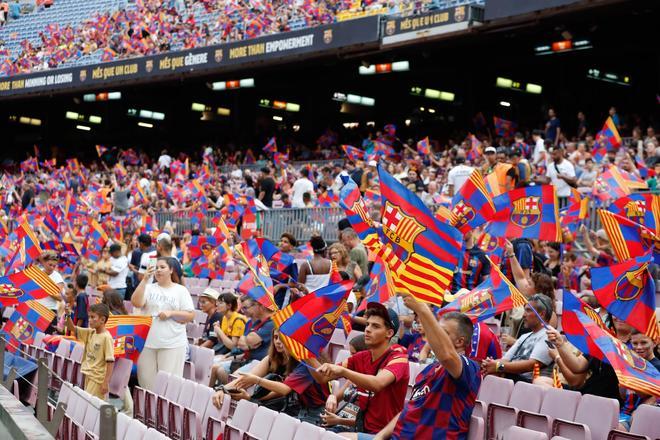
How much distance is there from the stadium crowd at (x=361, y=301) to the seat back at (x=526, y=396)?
9.6 inches

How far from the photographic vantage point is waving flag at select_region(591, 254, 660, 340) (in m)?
7.25

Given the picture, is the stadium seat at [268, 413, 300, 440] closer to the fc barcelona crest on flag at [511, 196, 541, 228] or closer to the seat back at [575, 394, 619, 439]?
the seat back at [575, 394, 619, 439]

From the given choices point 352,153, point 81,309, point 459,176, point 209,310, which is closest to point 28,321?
point 81,309

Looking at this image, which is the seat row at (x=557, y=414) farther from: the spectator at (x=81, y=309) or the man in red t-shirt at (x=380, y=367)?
the spectator at (x=81, y=309)

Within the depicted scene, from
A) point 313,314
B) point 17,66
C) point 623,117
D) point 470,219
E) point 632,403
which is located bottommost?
point 632,403

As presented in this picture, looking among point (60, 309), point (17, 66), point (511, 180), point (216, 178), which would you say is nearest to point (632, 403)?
point (511, 180)

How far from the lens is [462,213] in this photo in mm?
10102

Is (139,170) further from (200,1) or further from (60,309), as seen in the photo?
(60,309)

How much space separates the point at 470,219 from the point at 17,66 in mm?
31342

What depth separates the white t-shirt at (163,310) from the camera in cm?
961

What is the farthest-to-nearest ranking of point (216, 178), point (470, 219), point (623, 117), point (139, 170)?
1. point (139, 170)
2. point (216, 178)
3. point (623, 117)
4. point (470, 219)

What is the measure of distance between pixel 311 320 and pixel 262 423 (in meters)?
0.88

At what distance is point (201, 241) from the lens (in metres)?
17.1

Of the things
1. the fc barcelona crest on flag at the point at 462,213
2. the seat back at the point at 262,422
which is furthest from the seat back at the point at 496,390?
the fc barcelona crest on flag at the point at 462,213
